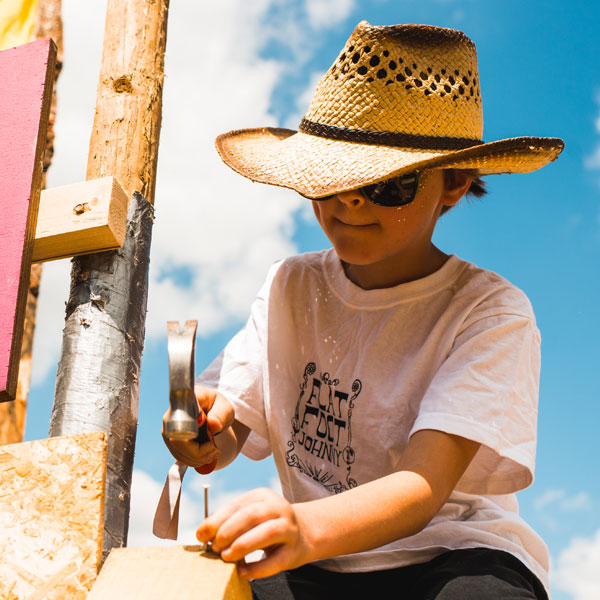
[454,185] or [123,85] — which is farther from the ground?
[123,85]

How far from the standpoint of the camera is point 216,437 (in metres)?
1.86

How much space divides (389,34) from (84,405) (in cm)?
120

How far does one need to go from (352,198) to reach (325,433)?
615 millimetres

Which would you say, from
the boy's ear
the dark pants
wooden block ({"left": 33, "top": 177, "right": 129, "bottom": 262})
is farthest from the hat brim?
the dark pants

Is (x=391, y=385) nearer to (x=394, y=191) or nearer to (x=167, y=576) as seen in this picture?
(x=394, y=191)

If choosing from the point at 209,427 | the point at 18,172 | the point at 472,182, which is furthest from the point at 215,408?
the point at 472,182

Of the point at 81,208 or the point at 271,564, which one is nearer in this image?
the point at 271,564

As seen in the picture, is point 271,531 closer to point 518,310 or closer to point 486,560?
point 486,560

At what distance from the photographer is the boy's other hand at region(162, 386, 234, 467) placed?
1.43 metres

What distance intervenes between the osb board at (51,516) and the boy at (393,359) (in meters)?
0.21

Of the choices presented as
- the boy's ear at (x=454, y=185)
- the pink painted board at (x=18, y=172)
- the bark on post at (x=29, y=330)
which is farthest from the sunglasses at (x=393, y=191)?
the bark on post at (x=29, y=330)

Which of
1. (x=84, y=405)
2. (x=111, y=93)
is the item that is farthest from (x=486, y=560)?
(x=111, y=93)

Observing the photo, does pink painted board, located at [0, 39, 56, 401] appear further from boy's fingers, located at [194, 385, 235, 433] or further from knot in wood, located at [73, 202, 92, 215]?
boy's fingers, located at [194, 385, 235, 433]

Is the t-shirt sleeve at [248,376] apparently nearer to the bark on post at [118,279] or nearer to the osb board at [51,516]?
the bark on post at [118,279]
